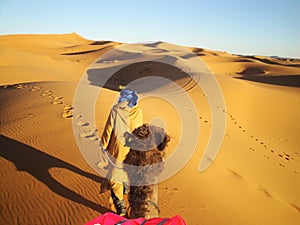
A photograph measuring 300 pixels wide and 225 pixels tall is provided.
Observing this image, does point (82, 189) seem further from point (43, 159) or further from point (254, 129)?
point (254, 129)

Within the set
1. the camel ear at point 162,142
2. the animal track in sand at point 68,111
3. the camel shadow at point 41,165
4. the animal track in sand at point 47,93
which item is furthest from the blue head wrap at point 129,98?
the animal track in sand at point 47,93

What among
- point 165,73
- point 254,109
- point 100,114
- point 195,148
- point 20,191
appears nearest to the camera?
point 20,191

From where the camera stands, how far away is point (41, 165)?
5.43m

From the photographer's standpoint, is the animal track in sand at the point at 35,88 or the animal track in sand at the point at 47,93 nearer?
the animal track in sand at the point at 47,93

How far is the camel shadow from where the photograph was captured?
459cm

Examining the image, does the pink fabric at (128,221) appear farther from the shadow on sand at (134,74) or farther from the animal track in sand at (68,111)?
the shadow on sand at (134,74)

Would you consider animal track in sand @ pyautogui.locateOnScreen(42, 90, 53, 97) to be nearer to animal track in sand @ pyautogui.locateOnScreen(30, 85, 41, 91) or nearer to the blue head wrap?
animal track in sand @ pyautogui.locateOnScreen(30, 85, 41, 91)

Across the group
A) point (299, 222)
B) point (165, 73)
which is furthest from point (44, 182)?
point (165, 73)

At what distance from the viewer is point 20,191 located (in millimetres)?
4680

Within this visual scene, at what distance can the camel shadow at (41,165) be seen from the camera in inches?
181

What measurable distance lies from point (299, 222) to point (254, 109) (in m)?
8.98

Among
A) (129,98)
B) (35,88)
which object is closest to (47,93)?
(35,88)

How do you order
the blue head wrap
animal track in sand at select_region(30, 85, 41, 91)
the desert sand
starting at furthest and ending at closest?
animal track in sand at select_region(30, 85, 41, 91)
the desert sand
the blue head wrap

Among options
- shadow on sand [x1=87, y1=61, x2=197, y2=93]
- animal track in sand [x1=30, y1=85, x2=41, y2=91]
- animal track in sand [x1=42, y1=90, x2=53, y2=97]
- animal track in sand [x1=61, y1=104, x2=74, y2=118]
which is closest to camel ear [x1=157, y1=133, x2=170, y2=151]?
animal track in sand [x1=61, y1=104, x2=74, y2=118]
